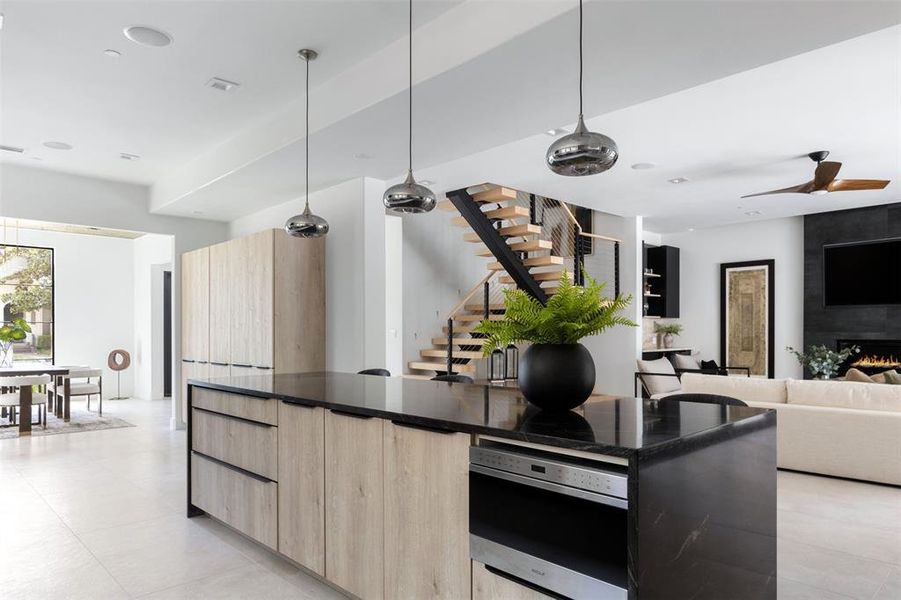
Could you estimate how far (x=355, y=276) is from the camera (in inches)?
227

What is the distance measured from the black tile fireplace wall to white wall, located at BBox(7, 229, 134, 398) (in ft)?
36.7

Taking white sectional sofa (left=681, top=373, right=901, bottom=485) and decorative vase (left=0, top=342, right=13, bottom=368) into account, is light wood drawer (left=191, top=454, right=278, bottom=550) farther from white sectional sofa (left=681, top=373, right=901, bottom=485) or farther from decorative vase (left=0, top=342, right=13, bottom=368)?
decorative vase (left=0, top=342, right=13, bottom=368)

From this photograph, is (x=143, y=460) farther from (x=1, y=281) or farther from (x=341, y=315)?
(x=1, y=281)

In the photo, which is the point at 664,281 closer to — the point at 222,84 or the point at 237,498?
the point at 222,84

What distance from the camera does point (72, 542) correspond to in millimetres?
3438

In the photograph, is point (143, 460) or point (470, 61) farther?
point (143, 460)

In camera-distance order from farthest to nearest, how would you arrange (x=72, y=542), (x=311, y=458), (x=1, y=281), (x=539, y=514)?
(x=1, y=281) < (x=72, y=542) < (x=311, y=458) < (x=539, y=514)

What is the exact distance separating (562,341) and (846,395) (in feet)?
11.8

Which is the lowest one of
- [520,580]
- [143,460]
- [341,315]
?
[143,460]

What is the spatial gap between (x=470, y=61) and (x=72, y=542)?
3489 mm

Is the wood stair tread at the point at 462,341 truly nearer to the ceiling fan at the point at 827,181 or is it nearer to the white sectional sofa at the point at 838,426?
the white sectional sofa at the point at 838,426

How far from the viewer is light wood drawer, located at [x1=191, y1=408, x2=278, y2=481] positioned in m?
3.09

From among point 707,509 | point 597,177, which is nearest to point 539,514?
point 707,509

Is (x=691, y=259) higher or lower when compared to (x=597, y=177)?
lower
